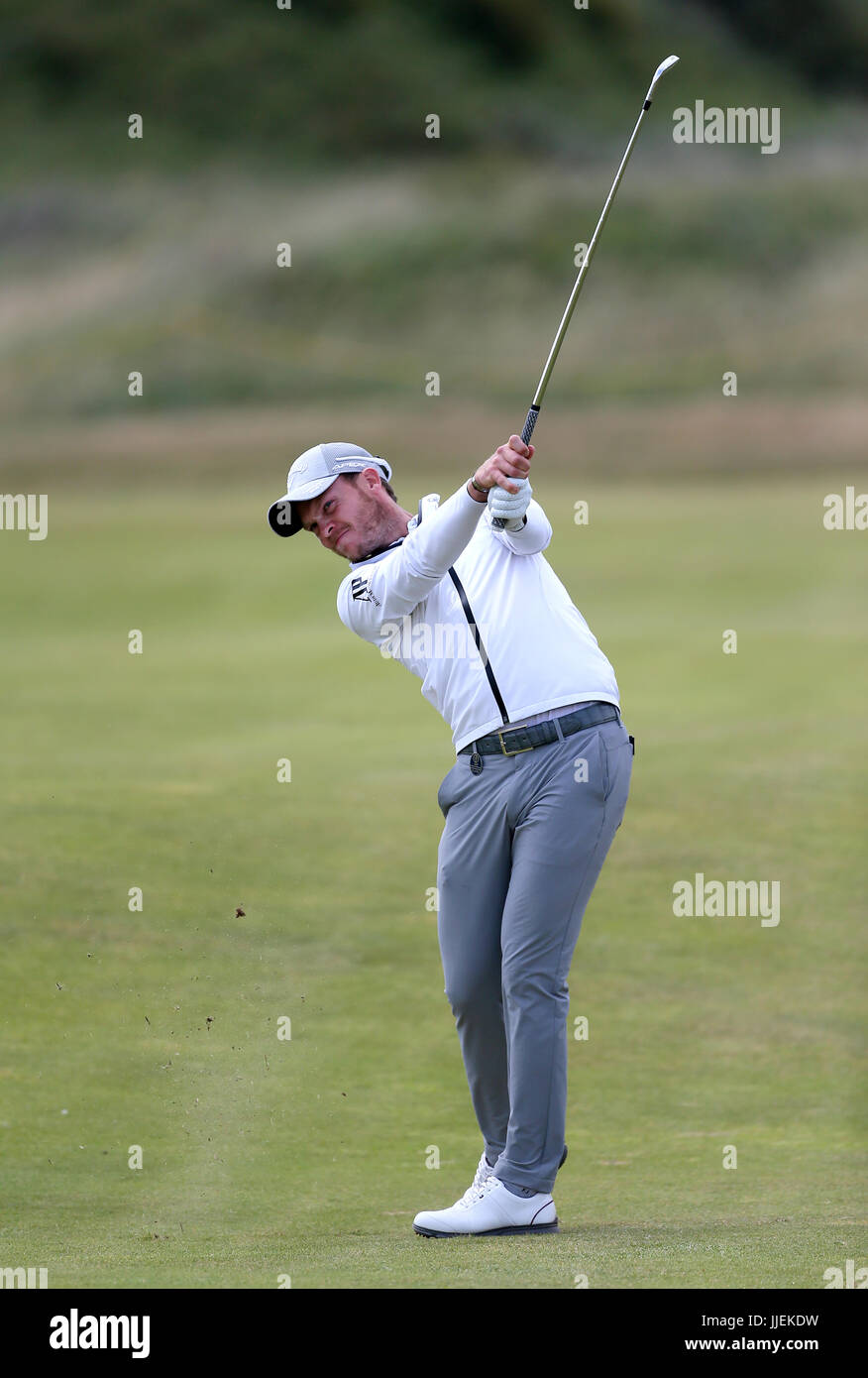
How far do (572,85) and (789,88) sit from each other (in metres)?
10.8

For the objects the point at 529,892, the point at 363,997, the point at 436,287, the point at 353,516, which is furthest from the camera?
the point at 436,287

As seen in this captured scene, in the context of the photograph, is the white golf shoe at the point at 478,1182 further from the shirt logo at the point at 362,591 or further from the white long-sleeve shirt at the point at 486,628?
the shirt logo at the point at 362,591

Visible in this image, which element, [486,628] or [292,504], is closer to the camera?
[486,628]

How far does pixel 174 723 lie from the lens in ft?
42.6

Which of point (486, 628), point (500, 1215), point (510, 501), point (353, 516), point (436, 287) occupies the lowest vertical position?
point (500, 1215)

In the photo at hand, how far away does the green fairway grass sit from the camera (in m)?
3.91

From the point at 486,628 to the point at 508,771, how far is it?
30cm

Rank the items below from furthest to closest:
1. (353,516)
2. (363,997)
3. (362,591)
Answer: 1. (363,997)
2. (353,516)
3. (362,591)

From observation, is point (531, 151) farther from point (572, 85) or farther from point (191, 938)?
point (191, 938)

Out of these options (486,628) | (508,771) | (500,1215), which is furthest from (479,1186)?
(486,628)

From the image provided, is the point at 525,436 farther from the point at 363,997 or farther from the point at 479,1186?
the point at 363,997

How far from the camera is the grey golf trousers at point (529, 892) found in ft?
11.7

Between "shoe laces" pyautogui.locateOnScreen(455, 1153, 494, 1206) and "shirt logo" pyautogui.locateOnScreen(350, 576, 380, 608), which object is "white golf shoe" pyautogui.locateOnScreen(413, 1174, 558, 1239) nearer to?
"shoe laces" pyautogui.locateOnScreen(455, 1153, 494, 1206)

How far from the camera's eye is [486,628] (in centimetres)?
367
